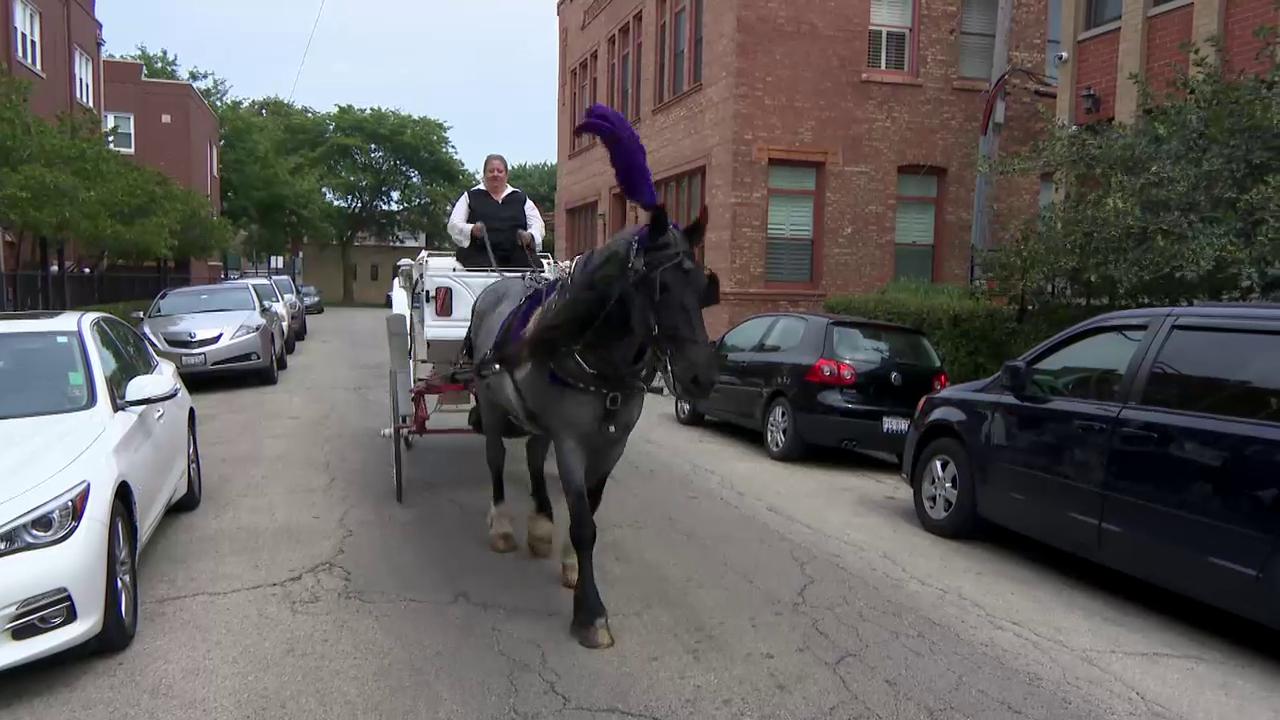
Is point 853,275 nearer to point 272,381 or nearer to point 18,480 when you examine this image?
point 272,381

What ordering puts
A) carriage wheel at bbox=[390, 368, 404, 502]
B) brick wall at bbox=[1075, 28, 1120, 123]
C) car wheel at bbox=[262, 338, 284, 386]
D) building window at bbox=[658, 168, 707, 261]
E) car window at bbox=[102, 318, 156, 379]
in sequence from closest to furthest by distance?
car window at bbox=[102, 318, 156, 379], carriage wheel at bbox=[390, 368, 404, 502], brick wall at bbox=[1075, 28, 1120, 123], car wheel at bbox=[262, 338, 284, 386], building window at bbox=[658, 168, 707, 261]

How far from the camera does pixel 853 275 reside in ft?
64.2

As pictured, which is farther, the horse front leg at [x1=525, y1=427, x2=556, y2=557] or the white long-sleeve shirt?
the white long-sleeve shirt

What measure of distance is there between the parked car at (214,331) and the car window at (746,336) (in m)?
7.60

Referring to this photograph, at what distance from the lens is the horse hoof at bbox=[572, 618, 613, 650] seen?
15.9 feet

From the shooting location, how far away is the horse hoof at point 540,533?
6180 mm

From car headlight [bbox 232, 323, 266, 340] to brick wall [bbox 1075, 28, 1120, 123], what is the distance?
504 inches

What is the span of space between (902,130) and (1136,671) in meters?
16.2

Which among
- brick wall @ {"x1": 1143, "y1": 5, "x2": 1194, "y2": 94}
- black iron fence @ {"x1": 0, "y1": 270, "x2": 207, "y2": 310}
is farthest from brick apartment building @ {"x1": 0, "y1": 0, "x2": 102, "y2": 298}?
brick wall @ {"x1": 1143, "y1": 5, "x2": 1194, "y2": 94}

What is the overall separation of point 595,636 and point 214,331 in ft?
39.0

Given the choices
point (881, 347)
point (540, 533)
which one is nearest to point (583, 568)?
point (540, 533)

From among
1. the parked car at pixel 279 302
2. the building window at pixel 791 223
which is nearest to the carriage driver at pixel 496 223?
the building window at pixel 791 223

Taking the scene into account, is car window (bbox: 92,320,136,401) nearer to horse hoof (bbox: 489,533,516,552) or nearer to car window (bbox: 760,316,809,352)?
horse hoof (bbox: 489,533,516,552)

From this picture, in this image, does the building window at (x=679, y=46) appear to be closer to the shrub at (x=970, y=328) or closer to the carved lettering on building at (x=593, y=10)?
the carved lettering on building at (x=593, y=10)
